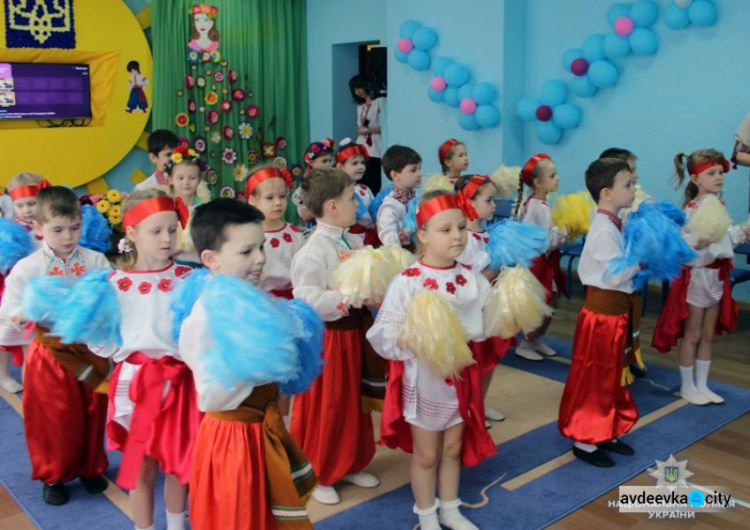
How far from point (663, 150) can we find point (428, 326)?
16.6 ft

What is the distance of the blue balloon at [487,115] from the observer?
7.63m

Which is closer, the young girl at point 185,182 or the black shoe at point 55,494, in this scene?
the black shoe at point 55,494

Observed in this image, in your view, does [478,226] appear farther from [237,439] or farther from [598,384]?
[237,439]

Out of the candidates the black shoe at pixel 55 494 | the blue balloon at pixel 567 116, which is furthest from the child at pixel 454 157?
the black shoe at pixel 55 494

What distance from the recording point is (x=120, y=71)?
920 centimetres

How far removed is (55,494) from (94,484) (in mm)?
168

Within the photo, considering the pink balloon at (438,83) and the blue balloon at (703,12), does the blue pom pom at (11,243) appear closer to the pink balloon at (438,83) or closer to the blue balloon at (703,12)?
the pink balloon at (438,83)

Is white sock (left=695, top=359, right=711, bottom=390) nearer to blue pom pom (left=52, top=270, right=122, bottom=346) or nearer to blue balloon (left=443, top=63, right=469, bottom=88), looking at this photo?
blue pom pom (left=52, top=270, right=122, bottom=346)

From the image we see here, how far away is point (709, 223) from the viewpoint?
3900mm

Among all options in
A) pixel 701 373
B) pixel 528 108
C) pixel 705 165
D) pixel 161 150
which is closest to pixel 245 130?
pixel 528 108

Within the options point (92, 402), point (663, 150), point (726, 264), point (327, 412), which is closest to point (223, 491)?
point (327, 412)

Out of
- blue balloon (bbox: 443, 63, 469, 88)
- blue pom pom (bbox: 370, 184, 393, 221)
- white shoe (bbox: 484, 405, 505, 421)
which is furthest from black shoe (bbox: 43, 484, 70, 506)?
blue balloon (bbox: 443, 63, 469, 88)

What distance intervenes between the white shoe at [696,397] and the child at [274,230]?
7.87ft

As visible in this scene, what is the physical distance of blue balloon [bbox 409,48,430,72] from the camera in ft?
27.0
